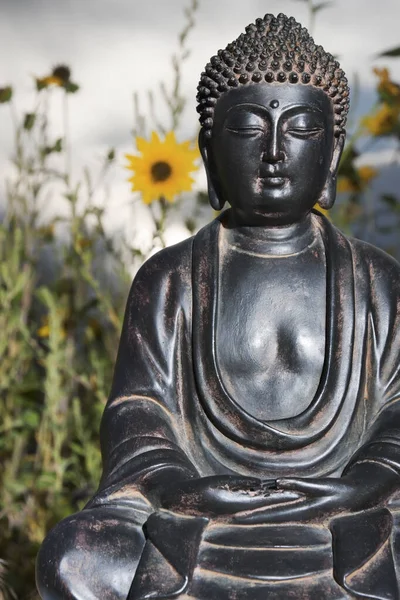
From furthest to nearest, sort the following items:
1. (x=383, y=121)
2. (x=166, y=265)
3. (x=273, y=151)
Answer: (x=383, y=121) < (x=166, y=265) < (x=273, y=151)

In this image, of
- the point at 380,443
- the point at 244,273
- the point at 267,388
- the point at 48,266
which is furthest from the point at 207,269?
the point at 48,266

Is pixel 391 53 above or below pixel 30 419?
above

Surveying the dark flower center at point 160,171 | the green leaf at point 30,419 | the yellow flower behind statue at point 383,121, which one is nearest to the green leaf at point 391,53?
the yellow flower behind statue at point 383,121

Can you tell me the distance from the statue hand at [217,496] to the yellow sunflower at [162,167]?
1154mm

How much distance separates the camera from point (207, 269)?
11.7ft

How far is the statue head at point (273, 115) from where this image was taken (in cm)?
342

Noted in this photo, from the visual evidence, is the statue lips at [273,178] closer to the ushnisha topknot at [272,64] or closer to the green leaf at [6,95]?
→ the ushnisha topknot at [272,64]

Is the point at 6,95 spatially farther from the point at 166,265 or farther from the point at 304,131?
the point at 304,131

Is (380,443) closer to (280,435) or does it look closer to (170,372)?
(280,435)

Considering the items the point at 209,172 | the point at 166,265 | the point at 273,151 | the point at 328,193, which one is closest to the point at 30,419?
the point at 166,265

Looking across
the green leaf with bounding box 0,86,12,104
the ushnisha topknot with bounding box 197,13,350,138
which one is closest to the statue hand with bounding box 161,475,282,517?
the ushnisha topknot with bounding box 197,13,350,138

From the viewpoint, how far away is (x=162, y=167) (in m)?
4.09

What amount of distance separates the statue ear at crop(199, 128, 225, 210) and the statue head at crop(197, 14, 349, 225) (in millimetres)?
70

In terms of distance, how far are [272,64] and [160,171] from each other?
2.52 feet
